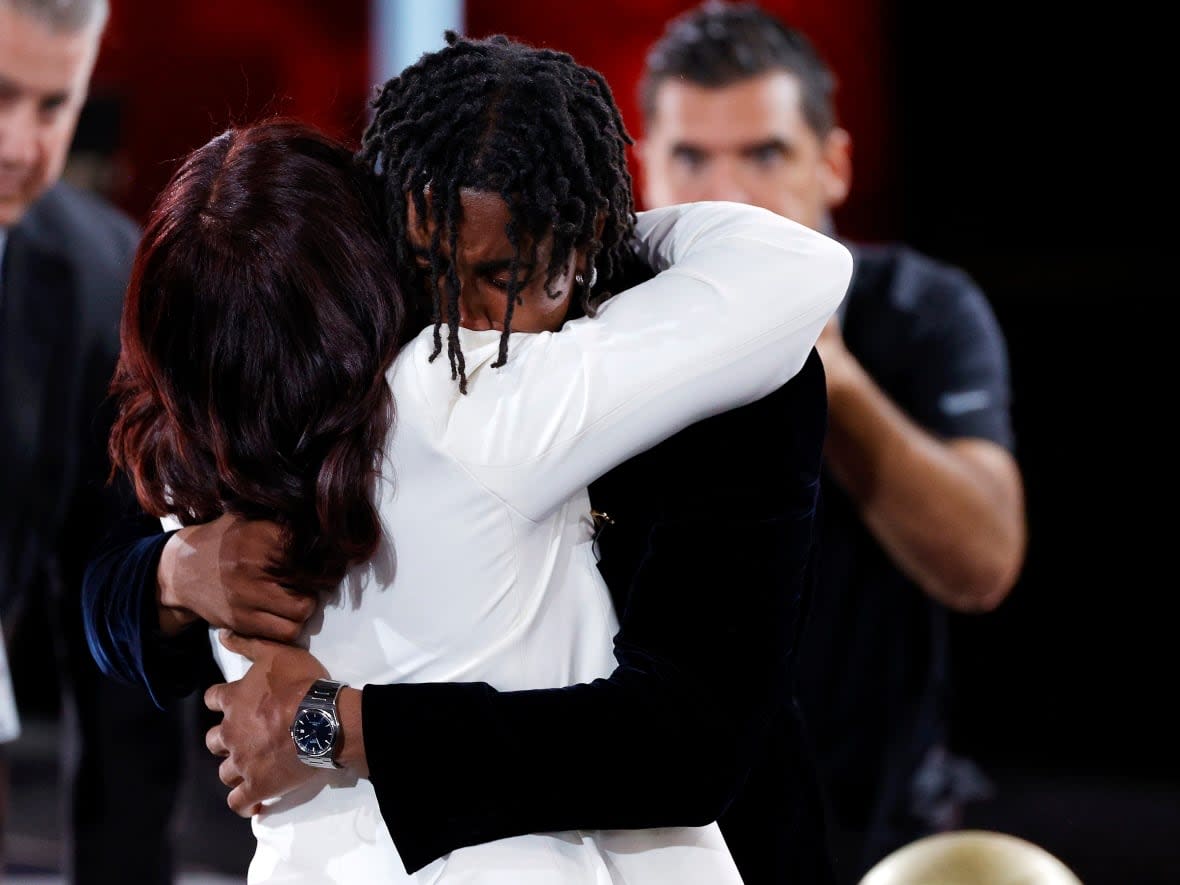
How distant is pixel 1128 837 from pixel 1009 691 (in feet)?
1.82

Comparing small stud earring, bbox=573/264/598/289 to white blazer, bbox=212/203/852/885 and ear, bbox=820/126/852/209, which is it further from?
ear, bbox=820/126/852/209

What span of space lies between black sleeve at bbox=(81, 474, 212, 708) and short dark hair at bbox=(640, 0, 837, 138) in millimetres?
1268

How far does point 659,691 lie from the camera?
1.06 m

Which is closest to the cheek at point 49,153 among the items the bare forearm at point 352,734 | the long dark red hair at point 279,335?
the long dark red hair at point 279,335

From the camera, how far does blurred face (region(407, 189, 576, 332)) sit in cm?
105

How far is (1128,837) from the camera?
3648 millimetres

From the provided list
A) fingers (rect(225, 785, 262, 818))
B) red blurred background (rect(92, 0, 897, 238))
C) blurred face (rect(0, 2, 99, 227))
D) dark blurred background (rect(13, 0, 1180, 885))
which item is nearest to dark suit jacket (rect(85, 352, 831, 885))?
fingers (rect(225, 785, 262, 818))

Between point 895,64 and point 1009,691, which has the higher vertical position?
point 895,64

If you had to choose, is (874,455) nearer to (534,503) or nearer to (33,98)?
(534,503)

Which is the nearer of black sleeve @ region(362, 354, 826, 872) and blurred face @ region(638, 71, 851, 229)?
black sleeve @ region(362, 354, 826, 872)

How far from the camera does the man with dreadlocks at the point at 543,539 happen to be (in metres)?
1.04

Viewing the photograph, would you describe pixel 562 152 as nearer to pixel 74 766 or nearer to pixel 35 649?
pixel 74 766

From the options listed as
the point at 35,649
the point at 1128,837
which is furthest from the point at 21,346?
the point at 1128,837

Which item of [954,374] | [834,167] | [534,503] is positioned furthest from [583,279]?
[834,167]
